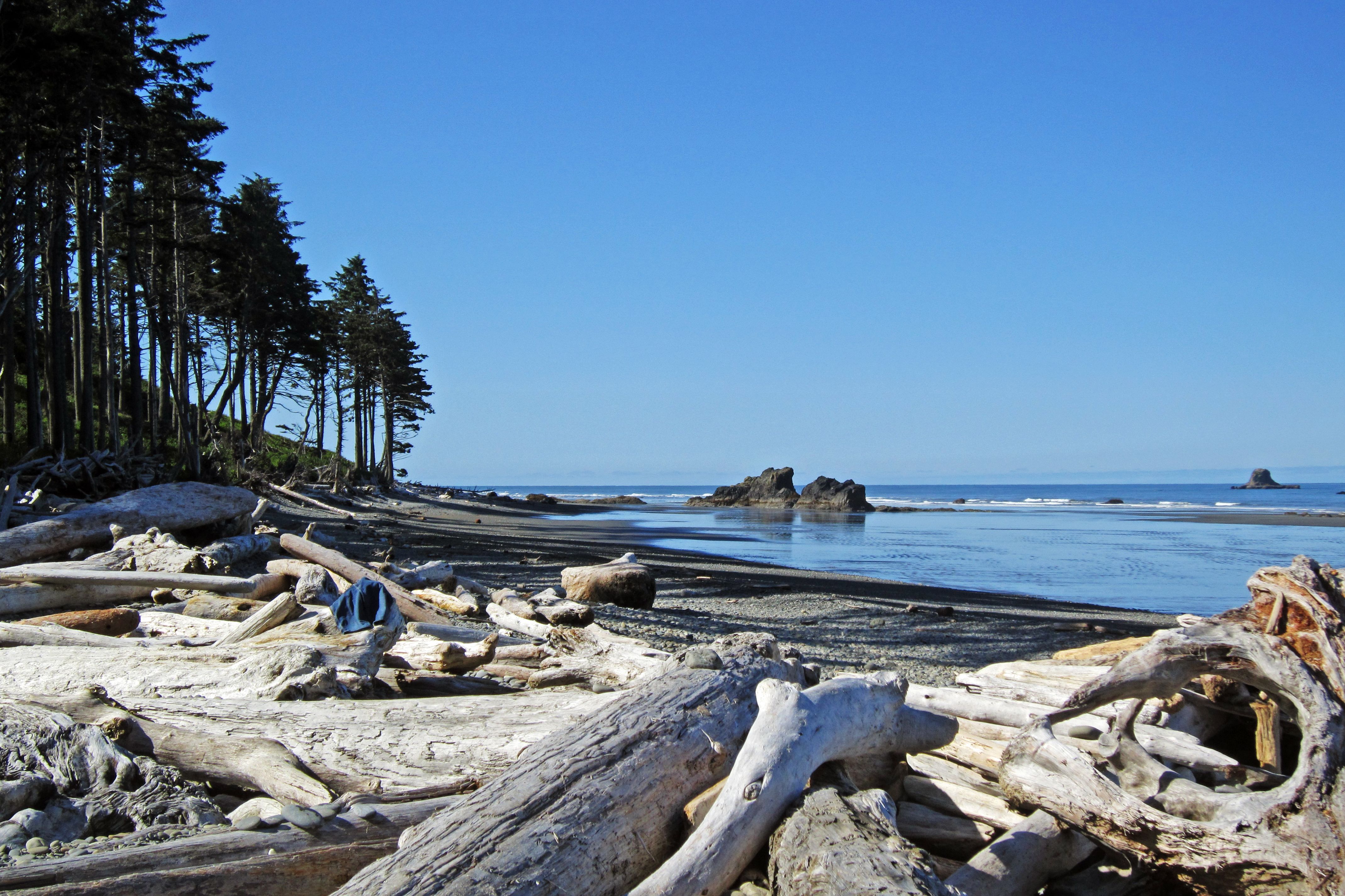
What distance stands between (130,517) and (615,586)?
6.27 m

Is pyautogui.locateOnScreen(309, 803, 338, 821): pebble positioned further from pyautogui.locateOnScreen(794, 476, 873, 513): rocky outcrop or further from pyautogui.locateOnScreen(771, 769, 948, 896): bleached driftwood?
pyautogui.locateOnScreen(794, 476, 873, 513): rocky outcrop

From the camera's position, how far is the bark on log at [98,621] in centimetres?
675

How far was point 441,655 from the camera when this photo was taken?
5.87 metres

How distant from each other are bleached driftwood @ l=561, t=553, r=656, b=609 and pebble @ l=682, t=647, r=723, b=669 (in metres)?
7.49

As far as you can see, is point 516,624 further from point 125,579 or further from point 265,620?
point 125,579

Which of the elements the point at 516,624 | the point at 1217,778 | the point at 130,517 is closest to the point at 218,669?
the point at 516,624

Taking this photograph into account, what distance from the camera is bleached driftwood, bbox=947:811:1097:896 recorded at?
3094mm

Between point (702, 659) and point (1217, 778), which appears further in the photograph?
point (702, 659)

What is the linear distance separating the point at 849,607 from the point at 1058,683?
850 centimetres

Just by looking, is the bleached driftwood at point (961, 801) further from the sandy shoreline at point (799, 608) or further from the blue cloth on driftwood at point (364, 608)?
the blue cloth on driftwood at point (364, 608)

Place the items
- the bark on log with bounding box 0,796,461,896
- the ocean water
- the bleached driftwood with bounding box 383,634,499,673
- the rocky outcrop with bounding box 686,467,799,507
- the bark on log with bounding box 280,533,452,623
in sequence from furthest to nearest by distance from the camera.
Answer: the rocky outcrop with bounding box 686,467,799,507 → the ocean water → the bark on log with bounding box 280,533,452,623 → the bleached driftwood with bounding box 383,634,499,673 → the bark on log with bounding box 0,796,461,896

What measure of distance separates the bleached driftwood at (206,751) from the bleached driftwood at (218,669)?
46cm

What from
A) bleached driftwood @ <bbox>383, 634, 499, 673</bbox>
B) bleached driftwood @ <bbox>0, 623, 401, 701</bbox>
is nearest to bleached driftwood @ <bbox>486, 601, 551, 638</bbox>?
bleached driftwood @ <bbox>383, 634, 499, 673</bbox>

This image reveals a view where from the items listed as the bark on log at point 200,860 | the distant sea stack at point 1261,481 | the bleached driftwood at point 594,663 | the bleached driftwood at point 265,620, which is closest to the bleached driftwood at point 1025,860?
the bark on log at point 200,860
